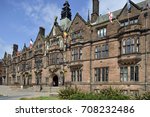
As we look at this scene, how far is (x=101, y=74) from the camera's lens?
3186cm

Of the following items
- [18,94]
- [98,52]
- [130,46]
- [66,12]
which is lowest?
[18,94]

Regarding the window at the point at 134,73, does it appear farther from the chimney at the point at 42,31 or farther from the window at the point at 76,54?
the chimney at the point at 42,31

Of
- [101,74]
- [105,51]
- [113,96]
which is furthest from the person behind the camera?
[101,74]

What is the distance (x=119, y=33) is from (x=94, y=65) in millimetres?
7206

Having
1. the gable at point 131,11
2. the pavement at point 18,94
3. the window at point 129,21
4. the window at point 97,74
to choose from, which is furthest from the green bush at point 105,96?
the gable at point 131,11

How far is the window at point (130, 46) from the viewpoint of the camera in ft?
89.4

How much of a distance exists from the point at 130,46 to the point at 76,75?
11.9 m

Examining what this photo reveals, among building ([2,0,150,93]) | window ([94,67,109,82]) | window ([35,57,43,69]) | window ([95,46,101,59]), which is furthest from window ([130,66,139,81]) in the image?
window ([35,57,43,69])

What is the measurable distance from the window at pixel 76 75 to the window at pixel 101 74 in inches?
133

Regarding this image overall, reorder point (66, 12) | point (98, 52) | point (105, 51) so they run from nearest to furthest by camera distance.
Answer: point (105, 51), point (98, 52), point (66, 12)

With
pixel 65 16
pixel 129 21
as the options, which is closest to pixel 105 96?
pixel 129 21

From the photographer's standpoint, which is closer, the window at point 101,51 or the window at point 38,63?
the window at point 101,51

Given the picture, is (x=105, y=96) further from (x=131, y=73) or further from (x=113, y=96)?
(x=131, y=73)

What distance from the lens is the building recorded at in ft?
89.0
